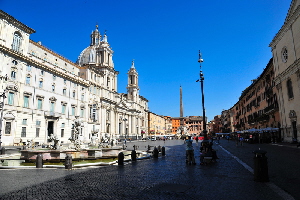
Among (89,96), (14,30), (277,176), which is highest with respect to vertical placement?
(14,30)

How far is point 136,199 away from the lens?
5016mm

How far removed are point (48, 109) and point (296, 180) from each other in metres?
37.7

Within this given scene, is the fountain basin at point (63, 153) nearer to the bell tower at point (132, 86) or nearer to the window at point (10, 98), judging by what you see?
the window at point (10, 98)

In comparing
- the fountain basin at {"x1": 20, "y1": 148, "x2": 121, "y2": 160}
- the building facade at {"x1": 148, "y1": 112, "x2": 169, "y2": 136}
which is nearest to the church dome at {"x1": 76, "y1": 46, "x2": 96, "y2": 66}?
the building facade at {"x1": 148, "y1": 112, "x2": 169, "y2": 136}

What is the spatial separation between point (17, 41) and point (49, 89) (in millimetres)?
9309

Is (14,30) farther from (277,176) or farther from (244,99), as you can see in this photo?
(244,99)

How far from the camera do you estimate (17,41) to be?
31594mm

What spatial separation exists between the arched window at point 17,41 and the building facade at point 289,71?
36.2 metres

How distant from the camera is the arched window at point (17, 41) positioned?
3095 cm

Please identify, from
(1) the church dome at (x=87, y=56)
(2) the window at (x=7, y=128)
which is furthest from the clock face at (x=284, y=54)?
(1) the church dome at (x=87, y=56)

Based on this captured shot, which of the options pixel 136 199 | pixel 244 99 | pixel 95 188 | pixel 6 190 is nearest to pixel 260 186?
pixel 136 199

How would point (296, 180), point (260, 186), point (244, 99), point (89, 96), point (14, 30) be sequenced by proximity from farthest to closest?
point (244, 99)
point (89, 96)
point (14, 30)
point (296, 180)
point (260, 186)

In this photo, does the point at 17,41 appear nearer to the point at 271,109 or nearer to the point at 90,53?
the point at 90,53

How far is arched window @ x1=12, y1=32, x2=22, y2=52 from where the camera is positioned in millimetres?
30953
